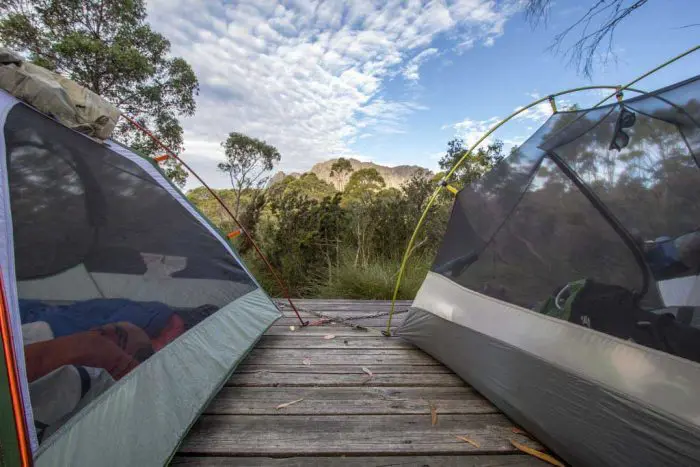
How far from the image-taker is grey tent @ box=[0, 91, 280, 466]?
78 cm

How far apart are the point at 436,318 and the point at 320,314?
133cm

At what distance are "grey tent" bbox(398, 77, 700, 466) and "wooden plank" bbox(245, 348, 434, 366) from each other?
41cm

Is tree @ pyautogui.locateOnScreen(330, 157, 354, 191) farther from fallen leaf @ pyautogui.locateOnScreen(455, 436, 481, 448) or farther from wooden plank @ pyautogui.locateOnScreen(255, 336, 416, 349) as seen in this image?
fallen leaf @ pyautogui.locateOnScreen(455, 436, 481, 448)

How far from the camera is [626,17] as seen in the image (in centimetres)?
225

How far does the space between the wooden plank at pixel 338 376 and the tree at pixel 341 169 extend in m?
23.1

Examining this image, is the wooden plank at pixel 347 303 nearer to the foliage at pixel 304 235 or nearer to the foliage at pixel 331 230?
the foliage at pixel 331 230

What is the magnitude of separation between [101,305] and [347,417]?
1.13 meters

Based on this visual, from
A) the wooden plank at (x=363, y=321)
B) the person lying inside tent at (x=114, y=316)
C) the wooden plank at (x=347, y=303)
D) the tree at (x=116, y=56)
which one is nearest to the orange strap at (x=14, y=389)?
the person lying inside tent at (x=114, y=316)

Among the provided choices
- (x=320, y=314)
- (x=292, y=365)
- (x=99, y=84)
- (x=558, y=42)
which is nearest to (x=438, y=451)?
(x=292, y=365)

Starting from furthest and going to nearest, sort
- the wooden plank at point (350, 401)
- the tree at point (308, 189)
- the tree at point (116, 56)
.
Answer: the tree at point (116, 56) → the tree at point (308, 189) → the wooden plank at point (350, 401)

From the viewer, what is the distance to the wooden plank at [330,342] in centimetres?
211

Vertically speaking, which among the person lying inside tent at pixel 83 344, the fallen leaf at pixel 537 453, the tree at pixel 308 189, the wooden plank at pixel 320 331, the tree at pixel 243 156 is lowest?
the fallen leaf at pixel 537 453

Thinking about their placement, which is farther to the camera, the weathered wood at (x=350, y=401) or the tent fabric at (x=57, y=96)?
the weathered wood at (x=350, y=401)

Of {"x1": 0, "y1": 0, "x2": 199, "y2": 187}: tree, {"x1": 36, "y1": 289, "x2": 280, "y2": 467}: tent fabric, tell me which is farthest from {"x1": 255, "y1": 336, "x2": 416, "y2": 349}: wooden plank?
{"x1": 0, "y1": 0, "x2": 199, "y2": 187}: tree
